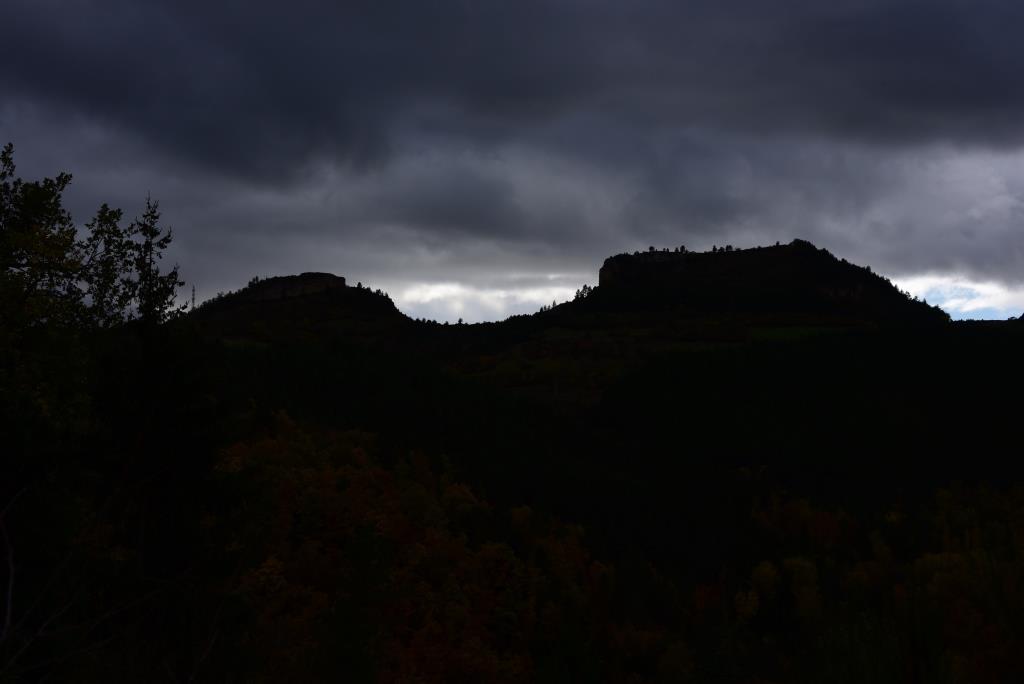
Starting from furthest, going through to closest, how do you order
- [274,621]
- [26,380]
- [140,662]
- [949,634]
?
[949,634], [274,621], [140,662], [26,380]

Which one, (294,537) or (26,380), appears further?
(294,537)

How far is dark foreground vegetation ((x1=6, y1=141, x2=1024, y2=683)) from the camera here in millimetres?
20781

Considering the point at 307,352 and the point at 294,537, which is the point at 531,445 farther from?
the point at 294,537

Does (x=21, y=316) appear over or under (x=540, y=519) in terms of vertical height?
over

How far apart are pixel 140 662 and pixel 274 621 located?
29577 millimetres

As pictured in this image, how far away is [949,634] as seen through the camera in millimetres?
87000

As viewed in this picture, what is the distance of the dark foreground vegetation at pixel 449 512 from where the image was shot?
20781 mm

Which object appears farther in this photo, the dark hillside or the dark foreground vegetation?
the dark hillside

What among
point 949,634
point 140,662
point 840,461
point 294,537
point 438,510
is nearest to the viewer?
point 140,662

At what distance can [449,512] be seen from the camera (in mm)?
105375

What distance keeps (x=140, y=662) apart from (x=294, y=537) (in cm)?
5005

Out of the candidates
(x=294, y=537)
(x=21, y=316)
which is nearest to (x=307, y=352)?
(x=294, y=537)

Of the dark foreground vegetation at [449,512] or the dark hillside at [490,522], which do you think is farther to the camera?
the dark hillside at [490,522]

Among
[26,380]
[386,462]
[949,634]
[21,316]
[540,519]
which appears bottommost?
[949,634]
